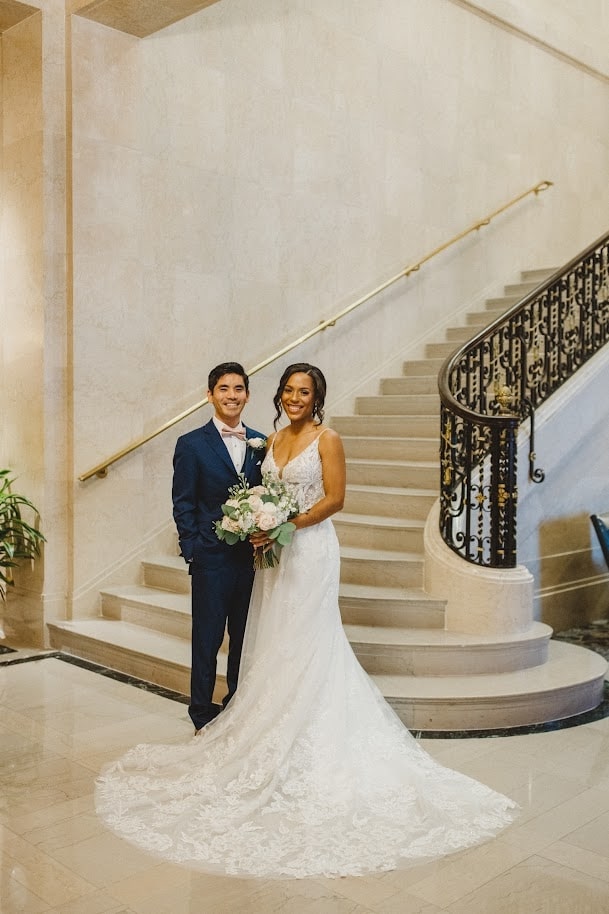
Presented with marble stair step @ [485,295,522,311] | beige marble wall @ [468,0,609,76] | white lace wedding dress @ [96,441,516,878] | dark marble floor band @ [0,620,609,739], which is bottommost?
dark marble floor band @ [0,620,609,739]

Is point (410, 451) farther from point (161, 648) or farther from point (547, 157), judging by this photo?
point (547, 157)

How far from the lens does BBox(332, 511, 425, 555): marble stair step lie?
21.0 ft

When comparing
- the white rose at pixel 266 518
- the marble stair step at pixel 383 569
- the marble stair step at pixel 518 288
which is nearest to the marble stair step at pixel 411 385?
the marble stair step at pixel 518 288

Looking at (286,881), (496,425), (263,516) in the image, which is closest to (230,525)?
(263,516)

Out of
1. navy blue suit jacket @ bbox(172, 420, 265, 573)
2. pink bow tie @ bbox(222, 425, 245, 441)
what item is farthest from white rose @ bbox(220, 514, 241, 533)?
pink bow tie @ bbox(222, 425, 245, 441)

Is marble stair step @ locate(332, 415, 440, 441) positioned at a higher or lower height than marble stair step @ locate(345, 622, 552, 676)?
higher

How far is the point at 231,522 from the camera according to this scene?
4215 millimetres

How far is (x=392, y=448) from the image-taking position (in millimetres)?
7734

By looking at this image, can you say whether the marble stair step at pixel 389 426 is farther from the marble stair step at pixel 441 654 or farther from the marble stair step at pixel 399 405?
the marble stair step at pixel 441 654

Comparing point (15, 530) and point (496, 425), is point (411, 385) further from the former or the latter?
point (15, 530)

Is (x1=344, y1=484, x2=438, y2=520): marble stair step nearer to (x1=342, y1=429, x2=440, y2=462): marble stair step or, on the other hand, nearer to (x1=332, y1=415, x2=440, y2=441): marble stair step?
(x1=342, y1=429, x2=440, y2=462): marble stair step

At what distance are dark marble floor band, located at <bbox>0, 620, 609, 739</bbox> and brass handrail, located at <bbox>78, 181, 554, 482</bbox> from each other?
1.31 metres

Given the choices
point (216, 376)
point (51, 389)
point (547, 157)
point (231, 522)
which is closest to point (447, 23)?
point (547, 157)

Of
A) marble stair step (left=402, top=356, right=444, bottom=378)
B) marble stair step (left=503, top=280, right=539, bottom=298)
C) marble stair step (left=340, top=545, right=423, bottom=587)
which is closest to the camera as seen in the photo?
Answer: marble stair step (left=340, top=545, right=423, bottom=587)
